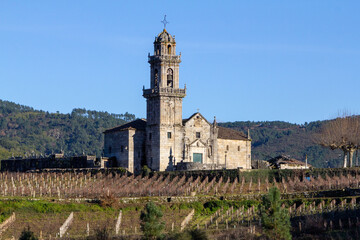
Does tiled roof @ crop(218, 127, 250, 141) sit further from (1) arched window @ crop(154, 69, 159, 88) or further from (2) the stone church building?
(1) arched window @ crop(154, 69, 159, 88)

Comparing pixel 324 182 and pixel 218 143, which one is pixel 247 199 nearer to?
pixel 324 182

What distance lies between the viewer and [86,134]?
167500 millimetres

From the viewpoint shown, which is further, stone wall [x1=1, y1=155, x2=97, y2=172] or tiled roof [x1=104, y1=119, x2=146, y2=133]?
stone wall [x1=1, y1=155, x2=97, y2=172]

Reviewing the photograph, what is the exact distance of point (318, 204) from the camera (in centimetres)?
6275

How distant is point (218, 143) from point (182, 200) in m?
17.4

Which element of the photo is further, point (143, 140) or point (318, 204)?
point (143, 140)

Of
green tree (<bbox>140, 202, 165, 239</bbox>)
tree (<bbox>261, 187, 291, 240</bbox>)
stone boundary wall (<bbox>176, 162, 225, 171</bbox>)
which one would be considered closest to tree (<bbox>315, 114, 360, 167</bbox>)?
stone boundary wall (<bbox>176, 162, 225, 171</bbox>)

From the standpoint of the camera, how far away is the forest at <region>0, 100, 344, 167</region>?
14238 centimetres

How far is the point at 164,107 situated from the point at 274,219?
29457mm

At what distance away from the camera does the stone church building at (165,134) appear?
257 feet

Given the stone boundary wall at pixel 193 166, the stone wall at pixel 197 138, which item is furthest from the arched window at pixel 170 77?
the stone boundary wall at pixel 193 166

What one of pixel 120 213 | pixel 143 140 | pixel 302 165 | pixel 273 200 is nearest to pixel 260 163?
pixel 302 165

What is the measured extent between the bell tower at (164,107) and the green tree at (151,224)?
2584 centimetres

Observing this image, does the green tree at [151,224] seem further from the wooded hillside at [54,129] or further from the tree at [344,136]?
the wooded hillside at [54,129]
